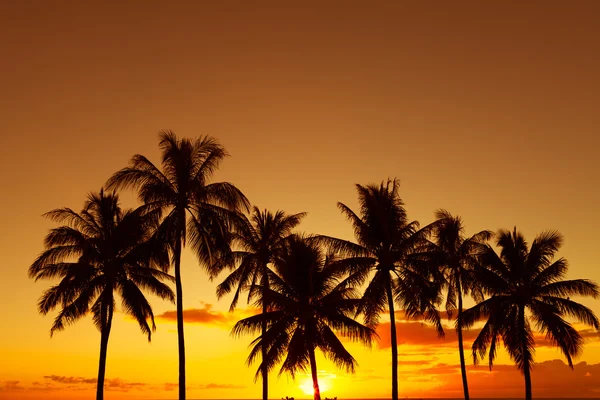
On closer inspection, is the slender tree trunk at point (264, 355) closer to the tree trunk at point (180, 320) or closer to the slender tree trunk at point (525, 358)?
the tree trunk at point (180, 320)

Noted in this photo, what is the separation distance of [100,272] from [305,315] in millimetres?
12773

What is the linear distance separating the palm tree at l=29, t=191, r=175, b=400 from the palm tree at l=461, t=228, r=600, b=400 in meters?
21.6

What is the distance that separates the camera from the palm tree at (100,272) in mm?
39469

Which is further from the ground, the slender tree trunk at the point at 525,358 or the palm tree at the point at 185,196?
the palm tree at the point at 185,196

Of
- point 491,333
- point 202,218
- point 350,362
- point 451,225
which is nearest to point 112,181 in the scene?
point 202,218

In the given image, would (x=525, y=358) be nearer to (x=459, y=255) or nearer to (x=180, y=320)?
(x=459, y=255)

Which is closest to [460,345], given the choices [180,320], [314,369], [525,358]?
[525,358]

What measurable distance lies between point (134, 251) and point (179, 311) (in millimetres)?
6324

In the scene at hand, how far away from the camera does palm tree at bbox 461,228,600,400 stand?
43906 mm

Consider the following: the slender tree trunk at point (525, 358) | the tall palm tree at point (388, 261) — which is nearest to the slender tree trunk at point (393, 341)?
the tall palm tree at point (388, 261)

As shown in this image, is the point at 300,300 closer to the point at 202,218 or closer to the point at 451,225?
the point at 202,218

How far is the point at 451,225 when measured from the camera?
48.2m

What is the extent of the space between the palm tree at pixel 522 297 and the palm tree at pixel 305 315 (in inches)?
396

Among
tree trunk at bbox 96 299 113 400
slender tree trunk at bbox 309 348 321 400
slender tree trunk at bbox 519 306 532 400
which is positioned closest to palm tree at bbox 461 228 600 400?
slender tree trunk at bbox 519 306 532 400
